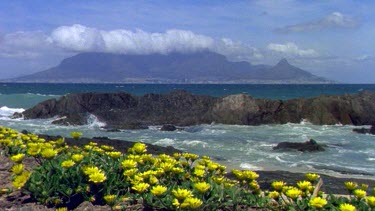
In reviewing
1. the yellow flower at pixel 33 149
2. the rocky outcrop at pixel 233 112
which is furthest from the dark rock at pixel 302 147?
the yellow flower at pixel 33 149

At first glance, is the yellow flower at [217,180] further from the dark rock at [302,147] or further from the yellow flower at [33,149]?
the dark rock at [302,147]

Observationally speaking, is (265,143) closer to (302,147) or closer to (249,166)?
(302,147)

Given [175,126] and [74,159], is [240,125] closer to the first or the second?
[175,126]

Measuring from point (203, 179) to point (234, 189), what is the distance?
382 mm

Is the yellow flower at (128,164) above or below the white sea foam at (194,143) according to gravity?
above

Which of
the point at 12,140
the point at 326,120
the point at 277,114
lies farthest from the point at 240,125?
the point at 12,140

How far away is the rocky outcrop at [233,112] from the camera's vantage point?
36.7 m

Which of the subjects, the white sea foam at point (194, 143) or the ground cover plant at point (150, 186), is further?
the white sea foam at point (194, 143)

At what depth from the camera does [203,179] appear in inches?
188

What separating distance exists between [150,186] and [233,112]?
33.1 metres

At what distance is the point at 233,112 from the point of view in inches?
1467

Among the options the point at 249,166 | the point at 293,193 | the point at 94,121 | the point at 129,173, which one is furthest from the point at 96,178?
the point at 94,121

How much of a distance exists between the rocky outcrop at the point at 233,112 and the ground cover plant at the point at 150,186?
2915 centimetres

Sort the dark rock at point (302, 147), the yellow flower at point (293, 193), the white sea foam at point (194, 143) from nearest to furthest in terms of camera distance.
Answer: the yellow flower at point (293, 193), the dark rock at point (302, 147), the white sea foam at point (194, 143)
